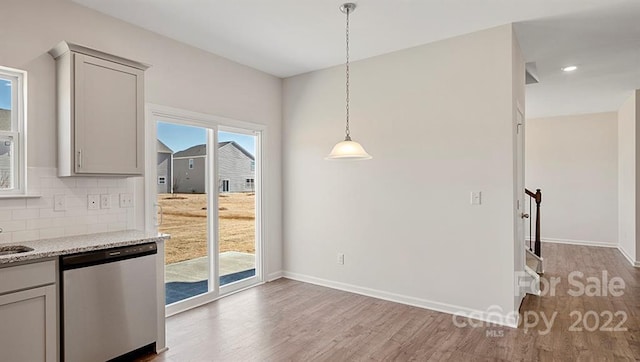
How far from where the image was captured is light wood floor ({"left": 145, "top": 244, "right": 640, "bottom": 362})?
114 inches

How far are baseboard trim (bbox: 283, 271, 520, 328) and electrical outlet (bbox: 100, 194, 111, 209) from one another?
2676 mm

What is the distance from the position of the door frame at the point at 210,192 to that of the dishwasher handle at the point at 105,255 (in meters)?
0.17

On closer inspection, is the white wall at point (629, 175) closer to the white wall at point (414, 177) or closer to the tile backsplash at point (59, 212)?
the white wall at point (414, 177)

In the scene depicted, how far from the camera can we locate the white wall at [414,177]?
355 cm

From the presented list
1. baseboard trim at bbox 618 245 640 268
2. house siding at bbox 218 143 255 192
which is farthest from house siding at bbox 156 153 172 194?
baseboard trim at bbox 618 245 640 268

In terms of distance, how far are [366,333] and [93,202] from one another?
2691mm

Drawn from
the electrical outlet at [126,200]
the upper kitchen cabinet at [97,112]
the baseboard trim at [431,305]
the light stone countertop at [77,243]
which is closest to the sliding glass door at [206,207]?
the electrical outlet at [126,200]

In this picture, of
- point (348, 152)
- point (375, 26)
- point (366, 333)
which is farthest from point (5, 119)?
point (366, 333)

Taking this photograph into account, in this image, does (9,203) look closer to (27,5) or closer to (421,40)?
(27,5)

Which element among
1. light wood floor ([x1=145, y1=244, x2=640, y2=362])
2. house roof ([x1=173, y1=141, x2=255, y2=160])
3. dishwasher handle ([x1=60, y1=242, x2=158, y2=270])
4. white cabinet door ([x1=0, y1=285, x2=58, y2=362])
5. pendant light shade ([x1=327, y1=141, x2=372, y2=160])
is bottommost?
light wood floor ([x1=145, y1=244, x2=640, y2=362])

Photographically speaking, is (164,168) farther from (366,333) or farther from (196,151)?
(366,333)

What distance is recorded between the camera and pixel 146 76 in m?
3.55

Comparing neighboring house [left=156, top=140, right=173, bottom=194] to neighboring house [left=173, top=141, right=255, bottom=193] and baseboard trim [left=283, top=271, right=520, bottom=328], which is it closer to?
neighboring house [left=173, top=141, right=255, bottom=193]

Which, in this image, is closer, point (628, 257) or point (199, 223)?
point (199, 223)
